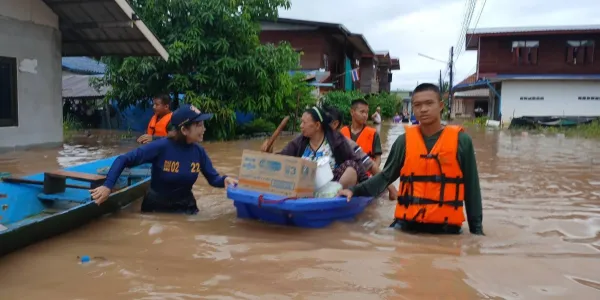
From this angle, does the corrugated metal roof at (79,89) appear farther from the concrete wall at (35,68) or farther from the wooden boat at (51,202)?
the wooden boat at (51,202)

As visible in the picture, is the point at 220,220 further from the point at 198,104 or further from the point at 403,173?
the point at 198,104

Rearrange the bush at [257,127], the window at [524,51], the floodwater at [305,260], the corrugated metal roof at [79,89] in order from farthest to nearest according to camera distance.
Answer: the window at [524,51], the corrugated metal roof at [79,89], the bush at [257,127], the floodwater at [305,260]

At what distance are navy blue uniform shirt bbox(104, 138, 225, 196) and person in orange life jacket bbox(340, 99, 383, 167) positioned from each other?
2.03 m

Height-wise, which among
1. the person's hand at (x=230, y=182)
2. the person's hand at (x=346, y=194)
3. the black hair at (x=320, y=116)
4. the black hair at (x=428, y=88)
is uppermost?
the black hair at (x=428, y=88)

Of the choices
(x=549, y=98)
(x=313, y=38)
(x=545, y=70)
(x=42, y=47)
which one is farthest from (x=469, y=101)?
(x=42, y=47)

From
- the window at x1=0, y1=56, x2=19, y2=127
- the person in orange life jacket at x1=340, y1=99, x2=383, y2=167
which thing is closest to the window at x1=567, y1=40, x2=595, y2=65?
the person in orange life jacket at x1=340, y1=99, x2=383, y2=167

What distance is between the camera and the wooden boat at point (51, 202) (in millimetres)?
4352

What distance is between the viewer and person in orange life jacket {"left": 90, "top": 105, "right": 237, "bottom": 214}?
15.9ft

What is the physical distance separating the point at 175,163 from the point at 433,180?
243cm

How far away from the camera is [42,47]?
10727 mm

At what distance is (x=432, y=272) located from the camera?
3781 millimetres

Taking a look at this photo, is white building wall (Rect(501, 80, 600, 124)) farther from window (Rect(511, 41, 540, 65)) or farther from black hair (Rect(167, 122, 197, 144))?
black hair (Rect(167, 122, 197, 144))

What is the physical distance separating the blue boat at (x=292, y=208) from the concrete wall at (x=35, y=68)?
7071 mm

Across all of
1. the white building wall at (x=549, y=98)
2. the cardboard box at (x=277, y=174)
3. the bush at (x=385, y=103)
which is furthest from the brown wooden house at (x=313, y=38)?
the cardboard box at (x=277, y=174)
